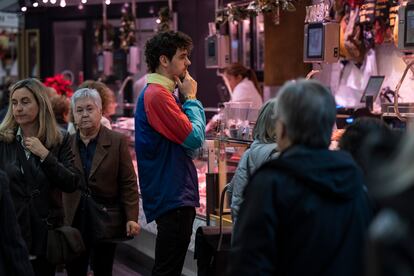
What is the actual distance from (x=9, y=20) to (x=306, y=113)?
42.0ft

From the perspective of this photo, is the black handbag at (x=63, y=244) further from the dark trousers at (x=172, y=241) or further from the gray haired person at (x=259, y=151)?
the gray haired person at (x=259, y=151)

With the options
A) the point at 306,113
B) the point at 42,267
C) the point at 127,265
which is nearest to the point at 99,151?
the point at 42,267

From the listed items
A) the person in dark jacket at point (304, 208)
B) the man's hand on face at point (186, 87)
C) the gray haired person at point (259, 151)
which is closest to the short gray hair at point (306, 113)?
the person in dark jacket at point (304, 208)

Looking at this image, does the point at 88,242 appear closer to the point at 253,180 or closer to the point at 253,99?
the point at 253,180

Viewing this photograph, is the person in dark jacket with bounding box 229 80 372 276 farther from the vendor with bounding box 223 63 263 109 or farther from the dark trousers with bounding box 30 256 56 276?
the vendor with bounding box 223 63 263 109


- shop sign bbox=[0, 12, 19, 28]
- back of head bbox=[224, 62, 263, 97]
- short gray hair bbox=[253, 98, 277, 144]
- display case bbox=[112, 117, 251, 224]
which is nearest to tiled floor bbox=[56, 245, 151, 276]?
display case bbox=[112, 117, 251, 224]

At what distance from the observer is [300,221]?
2752 mm

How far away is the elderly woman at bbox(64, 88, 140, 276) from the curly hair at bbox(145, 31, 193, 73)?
2.18 feet

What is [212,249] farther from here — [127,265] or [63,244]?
[127,265]

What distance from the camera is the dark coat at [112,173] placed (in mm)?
5340

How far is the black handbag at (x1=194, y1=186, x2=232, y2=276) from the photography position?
14.5 feet

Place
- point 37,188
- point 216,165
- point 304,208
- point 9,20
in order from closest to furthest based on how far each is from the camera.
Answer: point 304,208 < point 37,188 < point 216,165 < point 9,20

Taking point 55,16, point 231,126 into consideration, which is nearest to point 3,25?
point 55,16

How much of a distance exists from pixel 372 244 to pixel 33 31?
1463cm
